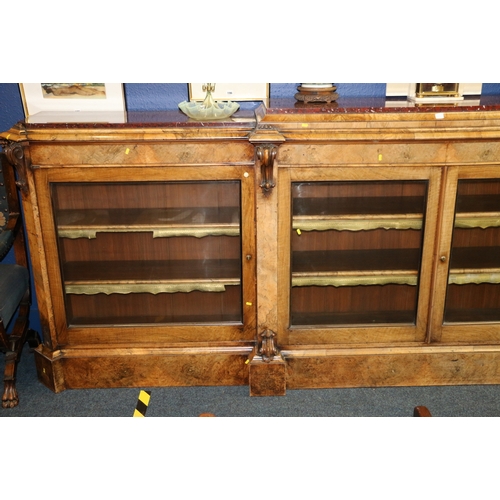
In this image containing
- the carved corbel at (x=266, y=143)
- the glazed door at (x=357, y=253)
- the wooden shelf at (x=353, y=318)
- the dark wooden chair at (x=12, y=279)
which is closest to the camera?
the carved corbel at (x=266, y=143)

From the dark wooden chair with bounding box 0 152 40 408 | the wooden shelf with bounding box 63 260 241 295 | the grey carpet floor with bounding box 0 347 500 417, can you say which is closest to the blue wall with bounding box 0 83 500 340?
the dark wooden chair with bounding box 0 152 40 408

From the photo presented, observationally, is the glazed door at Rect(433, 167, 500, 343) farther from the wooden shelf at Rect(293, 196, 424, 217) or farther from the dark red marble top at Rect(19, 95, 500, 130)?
the dark red marble top at Rect(19, 95, 500, 130)

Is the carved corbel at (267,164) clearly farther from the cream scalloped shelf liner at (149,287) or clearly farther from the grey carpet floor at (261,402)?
the grey carpet floor at (261,402)

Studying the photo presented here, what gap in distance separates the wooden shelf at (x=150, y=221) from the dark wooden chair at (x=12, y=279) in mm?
356

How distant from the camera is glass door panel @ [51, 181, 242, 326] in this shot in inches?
99.7

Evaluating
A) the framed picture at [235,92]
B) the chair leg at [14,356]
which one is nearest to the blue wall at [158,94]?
the framed picture at [235,92]

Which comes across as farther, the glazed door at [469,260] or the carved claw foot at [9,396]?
the carved claw foot at [9,396]

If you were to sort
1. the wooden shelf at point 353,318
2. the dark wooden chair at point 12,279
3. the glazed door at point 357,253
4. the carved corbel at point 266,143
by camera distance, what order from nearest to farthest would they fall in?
the carved corbel at point 266,143, the glazed door at point 357,253, the dark wooden chair at point 12,279, the wooden shelf at point 353,318

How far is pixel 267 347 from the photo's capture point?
2.63m

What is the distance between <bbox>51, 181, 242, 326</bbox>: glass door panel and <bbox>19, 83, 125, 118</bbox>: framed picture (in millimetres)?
521

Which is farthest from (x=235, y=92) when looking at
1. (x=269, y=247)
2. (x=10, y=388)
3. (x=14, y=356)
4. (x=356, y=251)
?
(x=10, y=388)

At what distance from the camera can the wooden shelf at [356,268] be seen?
265cm

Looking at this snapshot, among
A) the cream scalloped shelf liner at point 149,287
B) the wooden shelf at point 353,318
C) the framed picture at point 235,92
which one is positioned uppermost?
the framed picture at point 235,92
